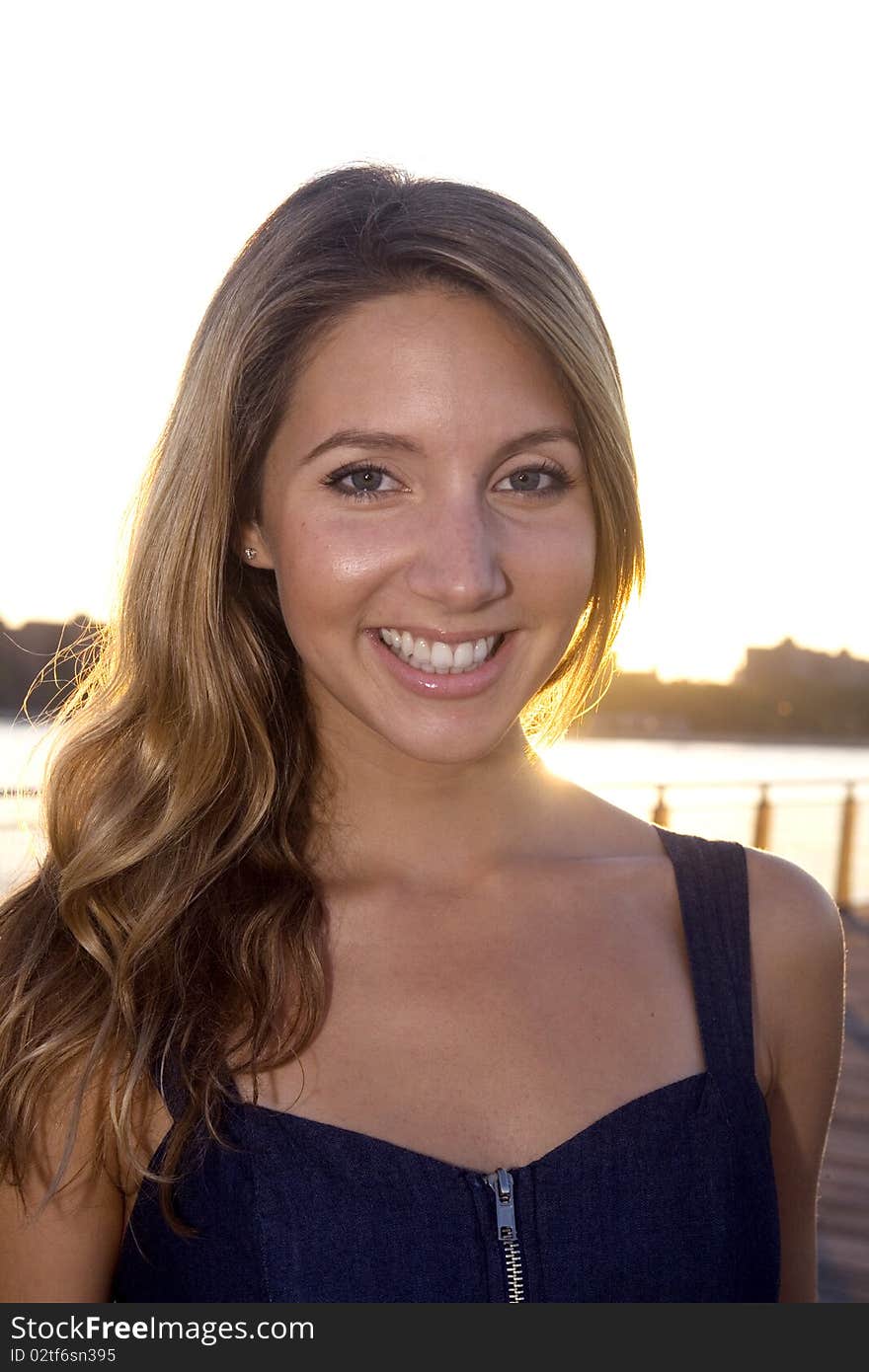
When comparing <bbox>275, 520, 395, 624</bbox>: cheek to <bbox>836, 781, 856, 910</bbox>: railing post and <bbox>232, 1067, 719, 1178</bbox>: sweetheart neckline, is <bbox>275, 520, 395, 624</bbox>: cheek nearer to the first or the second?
<bbox>232, 1067, 719, 1178</bbox>: sweetheart neckline

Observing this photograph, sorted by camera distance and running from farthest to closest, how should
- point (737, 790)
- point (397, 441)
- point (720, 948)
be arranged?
point (737, 790) < point (720, 948) < point (397, 441)

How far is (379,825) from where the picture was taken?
7.06 ft

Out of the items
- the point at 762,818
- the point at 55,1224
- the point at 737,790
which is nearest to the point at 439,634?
the point at 55,1224

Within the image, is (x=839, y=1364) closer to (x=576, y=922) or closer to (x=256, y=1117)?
(x=576, y=922)

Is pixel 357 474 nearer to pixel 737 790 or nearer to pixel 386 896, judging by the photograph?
pixel 386 896

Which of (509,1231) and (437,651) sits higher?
(437,651)

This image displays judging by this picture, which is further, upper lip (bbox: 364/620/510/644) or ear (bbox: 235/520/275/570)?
ear (bbox: 235/520/275/570)

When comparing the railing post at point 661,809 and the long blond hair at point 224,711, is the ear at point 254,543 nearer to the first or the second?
the long blond hair at point 224,711

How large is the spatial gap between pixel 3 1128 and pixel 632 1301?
33.3 inches

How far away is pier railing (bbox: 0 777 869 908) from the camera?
304 inches

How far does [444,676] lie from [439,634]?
68mm

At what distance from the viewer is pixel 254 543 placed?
2.08 m

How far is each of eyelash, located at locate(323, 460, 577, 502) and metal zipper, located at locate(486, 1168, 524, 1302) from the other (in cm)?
92

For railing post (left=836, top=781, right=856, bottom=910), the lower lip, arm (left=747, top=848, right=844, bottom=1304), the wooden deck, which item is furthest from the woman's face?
A: railing post (left=836, top=781, right=856, bottom=910)
